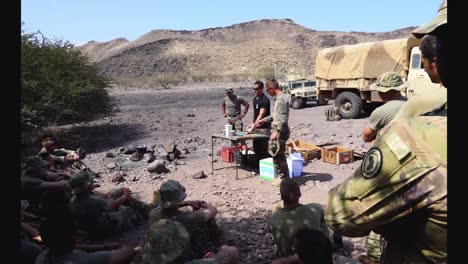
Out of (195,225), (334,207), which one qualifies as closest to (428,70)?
(334,207)

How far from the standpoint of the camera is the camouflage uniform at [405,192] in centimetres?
127

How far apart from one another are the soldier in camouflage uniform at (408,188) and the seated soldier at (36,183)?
427 cm

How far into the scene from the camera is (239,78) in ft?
143

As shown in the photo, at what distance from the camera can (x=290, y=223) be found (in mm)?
3297

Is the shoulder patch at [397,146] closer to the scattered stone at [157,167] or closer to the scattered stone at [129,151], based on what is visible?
the scattered stone at [157,167]

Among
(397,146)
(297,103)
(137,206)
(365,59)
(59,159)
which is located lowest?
(137,206)

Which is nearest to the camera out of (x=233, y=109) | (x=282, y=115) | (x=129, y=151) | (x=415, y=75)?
(x=282, y=115)

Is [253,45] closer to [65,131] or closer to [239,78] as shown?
[239,78]

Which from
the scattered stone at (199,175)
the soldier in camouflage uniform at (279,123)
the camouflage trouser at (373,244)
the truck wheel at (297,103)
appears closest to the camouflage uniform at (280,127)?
the soldier in camouflage uniform at (279,123)

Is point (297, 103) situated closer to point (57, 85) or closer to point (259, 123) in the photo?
point (57, 85)

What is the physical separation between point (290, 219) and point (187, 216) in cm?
100

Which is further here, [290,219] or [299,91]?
[299,91]

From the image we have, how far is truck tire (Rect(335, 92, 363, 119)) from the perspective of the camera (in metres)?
13.2

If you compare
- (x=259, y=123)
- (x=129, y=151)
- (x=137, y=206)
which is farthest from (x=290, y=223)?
(x=129, y=151)
